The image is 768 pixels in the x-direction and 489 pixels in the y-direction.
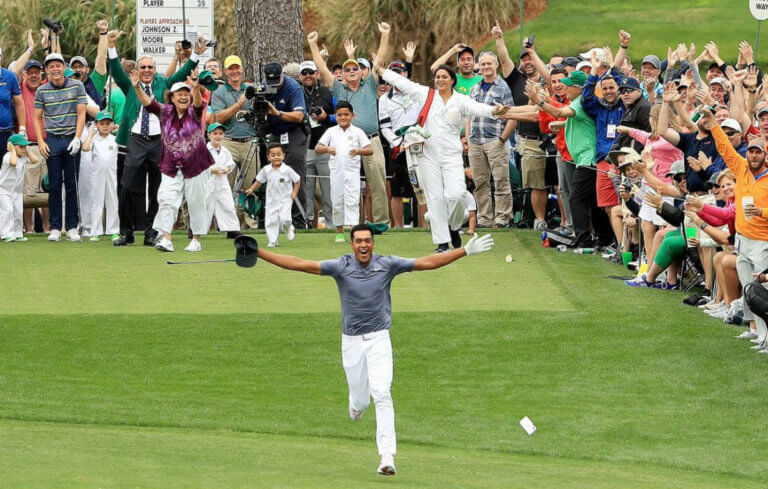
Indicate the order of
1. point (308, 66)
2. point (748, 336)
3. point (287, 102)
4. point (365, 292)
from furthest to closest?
1. point (308, 66)
2. point (287, 102)
3. point (748, 336)
4. point (365, 292)

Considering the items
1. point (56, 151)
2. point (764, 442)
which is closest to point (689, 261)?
point (764, 442)

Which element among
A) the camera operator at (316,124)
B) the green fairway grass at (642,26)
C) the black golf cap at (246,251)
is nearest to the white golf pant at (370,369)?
the black golf cap at (246,251)

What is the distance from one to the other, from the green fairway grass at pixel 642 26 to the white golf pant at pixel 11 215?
22.1 metres

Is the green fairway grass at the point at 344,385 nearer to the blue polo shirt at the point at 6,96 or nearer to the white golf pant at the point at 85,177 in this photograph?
the white golf pant at the point at 85,177

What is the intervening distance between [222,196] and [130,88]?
189 centimetres

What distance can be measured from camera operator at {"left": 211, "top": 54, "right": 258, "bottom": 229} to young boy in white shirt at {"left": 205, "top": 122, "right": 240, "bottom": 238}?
696mm

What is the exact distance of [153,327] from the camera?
14.9 meters

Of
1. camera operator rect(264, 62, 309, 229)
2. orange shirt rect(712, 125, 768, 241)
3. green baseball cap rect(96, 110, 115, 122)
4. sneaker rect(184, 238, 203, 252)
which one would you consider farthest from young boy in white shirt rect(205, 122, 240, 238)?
orange shirt rect(712, 125, 768, 241)

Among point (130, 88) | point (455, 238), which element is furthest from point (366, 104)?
point (130, 88)

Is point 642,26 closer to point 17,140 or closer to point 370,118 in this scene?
point 370,118

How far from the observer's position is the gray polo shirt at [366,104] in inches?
835

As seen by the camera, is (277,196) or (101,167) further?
(101,167)

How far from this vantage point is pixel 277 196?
19406mm

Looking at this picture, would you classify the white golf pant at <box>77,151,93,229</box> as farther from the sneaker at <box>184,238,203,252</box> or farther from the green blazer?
the sneaker at <box>184,238,203,252</box>
